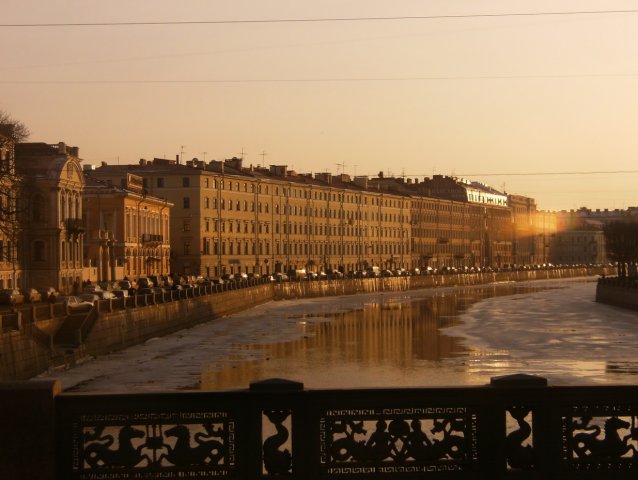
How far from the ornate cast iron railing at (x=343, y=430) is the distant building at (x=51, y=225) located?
56.8 metres

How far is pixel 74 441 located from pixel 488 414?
2521 millimetres

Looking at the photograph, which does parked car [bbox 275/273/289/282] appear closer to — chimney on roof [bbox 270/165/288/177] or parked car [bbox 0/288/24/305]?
chimney on roof [bbox 270/165/288/177]

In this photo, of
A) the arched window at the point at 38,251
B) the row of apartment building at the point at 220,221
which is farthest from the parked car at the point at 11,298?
the arched window at the point at 38,251

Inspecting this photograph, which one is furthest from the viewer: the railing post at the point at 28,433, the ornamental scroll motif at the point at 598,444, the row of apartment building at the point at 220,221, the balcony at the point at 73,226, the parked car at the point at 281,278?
the parked car at the point at 281,278

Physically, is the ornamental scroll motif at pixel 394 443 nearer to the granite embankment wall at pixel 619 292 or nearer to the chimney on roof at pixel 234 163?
the granite embankment wall at pixel 619 292

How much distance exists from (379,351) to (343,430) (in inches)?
1329

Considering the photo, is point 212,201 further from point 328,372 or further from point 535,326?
point 328,372

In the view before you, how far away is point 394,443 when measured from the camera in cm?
724

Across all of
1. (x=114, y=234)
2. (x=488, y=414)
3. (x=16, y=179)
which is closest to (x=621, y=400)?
(x=488, y=414)

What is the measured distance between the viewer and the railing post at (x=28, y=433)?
275 inches

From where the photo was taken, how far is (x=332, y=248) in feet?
417

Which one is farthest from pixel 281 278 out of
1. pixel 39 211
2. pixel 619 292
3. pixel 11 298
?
pixel 11 298

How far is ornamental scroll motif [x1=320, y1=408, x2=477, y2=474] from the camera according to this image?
7.17 metres

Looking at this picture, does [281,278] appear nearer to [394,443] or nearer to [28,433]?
[394,443]
